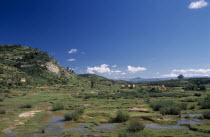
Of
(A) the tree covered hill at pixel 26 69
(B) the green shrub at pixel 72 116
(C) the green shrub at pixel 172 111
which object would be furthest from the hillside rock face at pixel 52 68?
(C) the green shrub at pixel 172 111

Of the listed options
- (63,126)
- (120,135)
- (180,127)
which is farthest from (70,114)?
(180,127)

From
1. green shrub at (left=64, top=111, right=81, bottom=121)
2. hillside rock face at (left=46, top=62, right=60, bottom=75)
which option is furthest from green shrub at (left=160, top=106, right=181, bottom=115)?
hillside rock face at (left=46, top=62, right=60, bottom=75)

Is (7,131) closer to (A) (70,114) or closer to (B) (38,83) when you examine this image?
(A) (70,114)

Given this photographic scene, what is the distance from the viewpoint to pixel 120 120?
104 ft

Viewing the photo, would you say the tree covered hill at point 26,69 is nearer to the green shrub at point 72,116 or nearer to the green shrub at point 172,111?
the green shrub at point 72,116

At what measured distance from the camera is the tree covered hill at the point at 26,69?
11600 cm

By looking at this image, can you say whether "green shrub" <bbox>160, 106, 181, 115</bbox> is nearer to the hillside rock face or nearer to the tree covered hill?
the tree covered hill

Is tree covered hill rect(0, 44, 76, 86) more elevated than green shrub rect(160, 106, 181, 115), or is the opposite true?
tree covered hill rect(0, 44, 76, 86)

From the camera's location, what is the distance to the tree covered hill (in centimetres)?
11600

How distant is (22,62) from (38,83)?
1739 inches

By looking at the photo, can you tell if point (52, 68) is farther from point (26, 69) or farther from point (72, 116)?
point (72, 116)

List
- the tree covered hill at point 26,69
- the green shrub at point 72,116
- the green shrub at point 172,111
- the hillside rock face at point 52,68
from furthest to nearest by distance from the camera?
the hillside rock face at point 52,68 → the tree covered hill at point 26,69 → the green shrub at point 172,111 → the green shrub at point 72,116

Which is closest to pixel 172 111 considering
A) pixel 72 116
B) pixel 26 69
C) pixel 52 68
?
pixel 72 116

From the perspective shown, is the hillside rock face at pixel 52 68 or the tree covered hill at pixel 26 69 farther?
the hillside rock face at pixel 52 68
